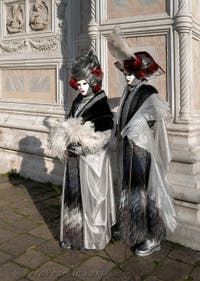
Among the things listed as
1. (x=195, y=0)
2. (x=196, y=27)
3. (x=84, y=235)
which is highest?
(x=195, y=0)

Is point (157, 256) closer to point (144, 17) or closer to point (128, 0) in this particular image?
point (144, 17)

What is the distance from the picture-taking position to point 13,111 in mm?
6852

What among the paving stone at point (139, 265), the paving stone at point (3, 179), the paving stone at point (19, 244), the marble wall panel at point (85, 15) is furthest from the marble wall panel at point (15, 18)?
the paving stone at point (139, 265)

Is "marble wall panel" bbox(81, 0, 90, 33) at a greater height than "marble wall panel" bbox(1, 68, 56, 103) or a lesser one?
greater

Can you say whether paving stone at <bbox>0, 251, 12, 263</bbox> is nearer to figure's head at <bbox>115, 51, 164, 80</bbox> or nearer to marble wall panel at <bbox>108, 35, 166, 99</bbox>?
figure's head at <bbox>115, 51, 164, 80</bbox>

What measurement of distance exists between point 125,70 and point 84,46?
2334 millimetres

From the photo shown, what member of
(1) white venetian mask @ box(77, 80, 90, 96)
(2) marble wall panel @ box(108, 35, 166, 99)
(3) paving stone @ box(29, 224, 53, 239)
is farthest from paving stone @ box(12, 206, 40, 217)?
(2) marble wall panel @ box(108, 35, 166, 99)

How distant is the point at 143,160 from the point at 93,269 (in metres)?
1.14

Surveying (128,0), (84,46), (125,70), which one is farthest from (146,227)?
(84,46)

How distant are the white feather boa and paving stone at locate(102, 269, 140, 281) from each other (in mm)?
1201

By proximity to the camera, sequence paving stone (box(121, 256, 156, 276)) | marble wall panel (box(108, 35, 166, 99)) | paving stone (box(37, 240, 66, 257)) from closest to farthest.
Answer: paving stone (box(121, 256, 156, 276)) → paving stone (box(37, 240, 66, 257)) → marble wall panel (box(108, 35, 166, 99))

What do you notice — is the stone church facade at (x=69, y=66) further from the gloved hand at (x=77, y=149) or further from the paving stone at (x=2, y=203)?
the gloved hand at (x=77, y=149)

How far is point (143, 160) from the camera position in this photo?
354 cm

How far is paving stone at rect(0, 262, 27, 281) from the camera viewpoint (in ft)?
10.4
